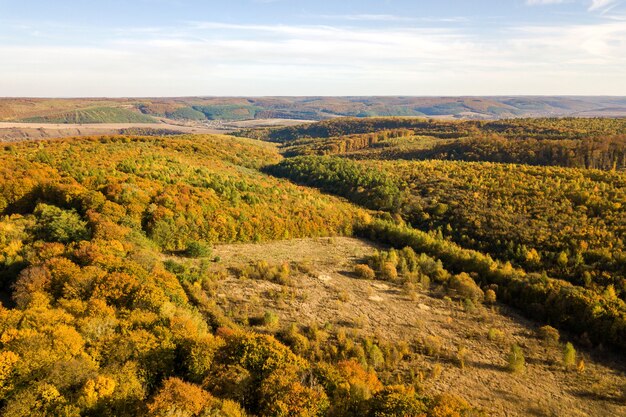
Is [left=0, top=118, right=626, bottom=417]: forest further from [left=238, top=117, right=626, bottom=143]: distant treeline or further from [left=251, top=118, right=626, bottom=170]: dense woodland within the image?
[left=238, top=117, right=626, bottom=143]: distant treeline

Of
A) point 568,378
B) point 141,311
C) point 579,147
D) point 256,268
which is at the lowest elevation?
point 568,378

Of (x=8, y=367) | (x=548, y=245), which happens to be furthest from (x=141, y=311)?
(x=548, y=245)

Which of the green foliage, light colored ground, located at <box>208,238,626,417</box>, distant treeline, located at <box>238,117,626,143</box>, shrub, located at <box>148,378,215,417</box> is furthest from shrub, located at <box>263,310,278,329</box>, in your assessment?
distant treeline, located at <box>238,117,626,143</box>

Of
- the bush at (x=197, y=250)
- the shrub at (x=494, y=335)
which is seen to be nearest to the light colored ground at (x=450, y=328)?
the shrub at (x=494, y=335)

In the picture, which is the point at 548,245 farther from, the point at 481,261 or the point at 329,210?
the point at 329,210

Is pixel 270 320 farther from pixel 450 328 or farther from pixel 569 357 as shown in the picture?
pixel 569 357

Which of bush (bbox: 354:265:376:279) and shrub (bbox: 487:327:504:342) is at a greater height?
bush (bbox: 354:265:376:279)

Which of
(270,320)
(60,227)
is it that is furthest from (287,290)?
(60,227)
